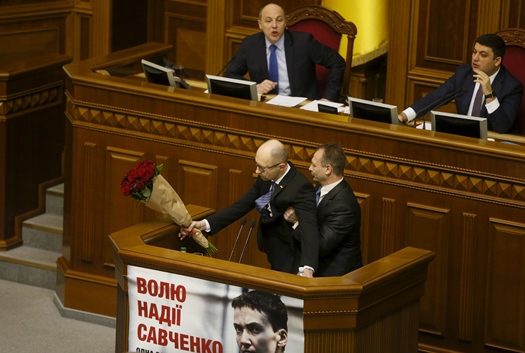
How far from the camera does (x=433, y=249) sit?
6090 mm

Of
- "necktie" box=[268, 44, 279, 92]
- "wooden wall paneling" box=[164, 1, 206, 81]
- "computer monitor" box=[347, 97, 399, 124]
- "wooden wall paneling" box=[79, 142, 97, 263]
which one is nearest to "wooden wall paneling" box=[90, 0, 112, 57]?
"wooden wall paneling" box=[164, 1, 206, 81]

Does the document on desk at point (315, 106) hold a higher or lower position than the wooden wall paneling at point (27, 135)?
higher

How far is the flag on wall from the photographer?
28.6 ft

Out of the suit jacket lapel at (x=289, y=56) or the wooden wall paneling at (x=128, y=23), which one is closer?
the suit jacket lapel at (x=289, y=56)

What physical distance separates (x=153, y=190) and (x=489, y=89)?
2.04 m

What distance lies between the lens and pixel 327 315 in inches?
198

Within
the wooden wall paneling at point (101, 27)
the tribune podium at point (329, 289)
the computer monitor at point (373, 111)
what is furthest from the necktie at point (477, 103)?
the wooden wall paneling at point (101, 27)

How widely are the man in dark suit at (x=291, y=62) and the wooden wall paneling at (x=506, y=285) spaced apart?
1.98 meters

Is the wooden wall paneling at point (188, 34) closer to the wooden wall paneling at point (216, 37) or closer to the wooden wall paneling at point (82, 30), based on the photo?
the wooden wall paneling at point (216, 37)

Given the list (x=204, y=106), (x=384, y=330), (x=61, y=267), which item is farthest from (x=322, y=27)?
(x=384, y=330)

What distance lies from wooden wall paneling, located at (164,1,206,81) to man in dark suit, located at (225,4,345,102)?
208 cm

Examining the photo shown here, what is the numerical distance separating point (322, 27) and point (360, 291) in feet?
10.6

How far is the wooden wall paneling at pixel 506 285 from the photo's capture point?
588 centimetres

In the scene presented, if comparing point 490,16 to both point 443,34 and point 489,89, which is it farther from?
point 489,89
